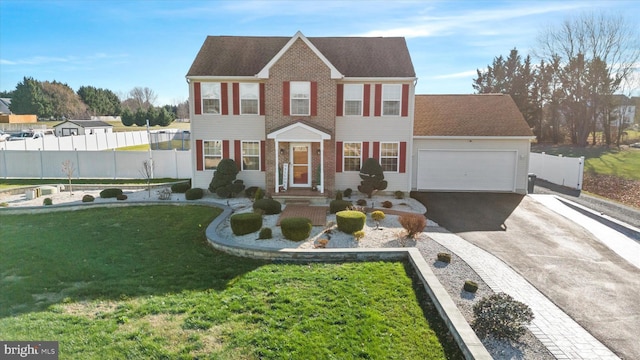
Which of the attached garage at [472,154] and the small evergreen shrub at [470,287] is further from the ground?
the attached garage at [472,154]

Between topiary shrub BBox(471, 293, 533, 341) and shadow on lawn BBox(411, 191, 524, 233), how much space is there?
719cm

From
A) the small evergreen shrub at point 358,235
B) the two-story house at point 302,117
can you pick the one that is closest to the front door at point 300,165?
the two-story house at point 302,117

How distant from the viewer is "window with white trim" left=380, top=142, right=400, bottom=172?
65.9ft

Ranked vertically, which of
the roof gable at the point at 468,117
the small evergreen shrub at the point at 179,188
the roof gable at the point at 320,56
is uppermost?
the roof gable at the point at 320,56

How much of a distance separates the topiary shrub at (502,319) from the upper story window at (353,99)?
45.1 feet

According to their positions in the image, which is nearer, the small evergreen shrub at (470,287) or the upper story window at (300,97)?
the small evergreen shrub at (470,287)

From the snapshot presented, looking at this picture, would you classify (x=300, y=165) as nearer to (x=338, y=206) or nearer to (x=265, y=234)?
(x=338, y=206)

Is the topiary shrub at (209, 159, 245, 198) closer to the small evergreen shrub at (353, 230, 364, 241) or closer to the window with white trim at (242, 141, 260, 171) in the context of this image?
the window with white trim at (242, 141, 260, 171)

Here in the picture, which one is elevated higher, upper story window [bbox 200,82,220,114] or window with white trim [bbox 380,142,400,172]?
upper story window [bbox 200,82,220,114]

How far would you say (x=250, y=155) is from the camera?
796 inches

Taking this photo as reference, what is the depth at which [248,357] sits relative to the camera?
6.47m

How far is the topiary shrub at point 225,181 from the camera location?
1912 cm

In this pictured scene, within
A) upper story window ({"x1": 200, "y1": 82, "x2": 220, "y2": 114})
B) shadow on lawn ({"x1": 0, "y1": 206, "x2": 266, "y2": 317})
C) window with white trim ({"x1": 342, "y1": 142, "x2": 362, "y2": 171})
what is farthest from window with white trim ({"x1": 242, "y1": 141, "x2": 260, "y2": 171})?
shadow on lawn ({"x1": 0, "y1": 206, "x2": 266, "y2": 317})

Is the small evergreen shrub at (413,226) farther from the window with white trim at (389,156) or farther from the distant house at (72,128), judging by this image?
the distant house at (72,128)
